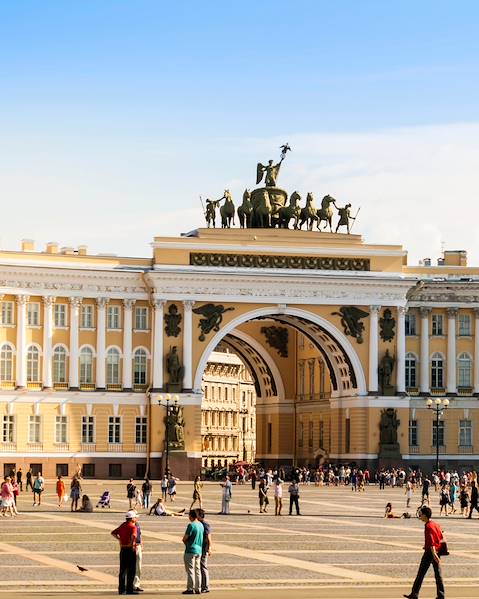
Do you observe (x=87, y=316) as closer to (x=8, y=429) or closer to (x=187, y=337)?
(x=187, y=337)

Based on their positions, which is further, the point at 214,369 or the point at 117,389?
the point at 214,369

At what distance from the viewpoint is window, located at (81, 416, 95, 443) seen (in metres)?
94.4

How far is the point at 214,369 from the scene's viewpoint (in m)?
151

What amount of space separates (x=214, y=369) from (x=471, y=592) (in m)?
118

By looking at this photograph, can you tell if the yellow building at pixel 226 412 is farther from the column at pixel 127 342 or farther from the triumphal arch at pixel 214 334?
the column at pixel 127 342

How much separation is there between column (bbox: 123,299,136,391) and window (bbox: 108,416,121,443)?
6.01ft

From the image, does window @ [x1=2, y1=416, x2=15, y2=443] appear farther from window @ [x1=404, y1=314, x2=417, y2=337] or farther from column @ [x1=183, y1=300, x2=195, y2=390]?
window @ [x1=404, y1=314, x2=417, y2=337]

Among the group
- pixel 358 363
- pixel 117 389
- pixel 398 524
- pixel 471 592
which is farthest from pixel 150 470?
pixel 471 592

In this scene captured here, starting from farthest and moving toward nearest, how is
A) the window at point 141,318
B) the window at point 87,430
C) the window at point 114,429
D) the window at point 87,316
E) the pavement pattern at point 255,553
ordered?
the window at point 141,318, the window at point 114,429, the window at point 87,316, the window at point 87,430, the pavement pattern at point 255,553

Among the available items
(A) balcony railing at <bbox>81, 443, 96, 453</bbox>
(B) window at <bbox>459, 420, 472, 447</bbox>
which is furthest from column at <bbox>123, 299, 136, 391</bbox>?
(B) window at <bbox>459, 420, 472, 447</bbox>

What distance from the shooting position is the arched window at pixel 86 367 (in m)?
94.9

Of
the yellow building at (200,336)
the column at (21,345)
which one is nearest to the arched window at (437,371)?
the yellow building at (200,336)

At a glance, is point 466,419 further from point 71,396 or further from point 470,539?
point 470,539

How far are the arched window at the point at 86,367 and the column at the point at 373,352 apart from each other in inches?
638
